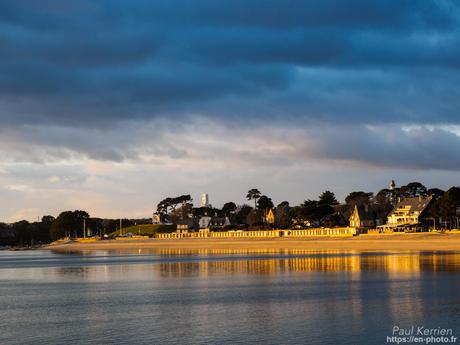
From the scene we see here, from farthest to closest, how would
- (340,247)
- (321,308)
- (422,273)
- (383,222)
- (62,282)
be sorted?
(383,222)
(340,247)
(62,282)
(422,273)
(321,308)

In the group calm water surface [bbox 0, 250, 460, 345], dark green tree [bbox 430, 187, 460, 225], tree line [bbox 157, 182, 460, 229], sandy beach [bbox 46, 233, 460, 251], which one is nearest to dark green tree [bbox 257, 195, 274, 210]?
tree line [bbox 157, 182, 460, 229]

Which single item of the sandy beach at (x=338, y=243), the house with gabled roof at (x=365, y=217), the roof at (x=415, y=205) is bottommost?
the sandy beach at (x=338, y=243)

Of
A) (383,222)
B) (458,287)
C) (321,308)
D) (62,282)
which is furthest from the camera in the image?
(383,222)

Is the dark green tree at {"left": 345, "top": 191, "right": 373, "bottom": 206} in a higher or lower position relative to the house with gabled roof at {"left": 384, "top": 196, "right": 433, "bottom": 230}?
higher

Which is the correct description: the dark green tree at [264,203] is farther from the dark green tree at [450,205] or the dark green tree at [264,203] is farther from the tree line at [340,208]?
the dark green tree at [450,205]

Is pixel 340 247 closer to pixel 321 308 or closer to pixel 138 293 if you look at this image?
pixel 138 293

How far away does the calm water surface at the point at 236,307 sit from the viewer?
28297 millimetres

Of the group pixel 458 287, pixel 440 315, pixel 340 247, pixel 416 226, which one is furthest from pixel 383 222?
pixel 440 315

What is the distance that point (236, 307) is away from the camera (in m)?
36.4

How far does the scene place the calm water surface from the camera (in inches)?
1114

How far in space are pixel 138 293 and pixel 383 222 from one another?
119 metres

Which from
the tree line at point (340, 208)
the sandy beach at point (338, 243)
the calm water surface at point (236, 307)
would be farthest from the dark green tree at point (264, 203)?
the calm water surface at point (236, 307)

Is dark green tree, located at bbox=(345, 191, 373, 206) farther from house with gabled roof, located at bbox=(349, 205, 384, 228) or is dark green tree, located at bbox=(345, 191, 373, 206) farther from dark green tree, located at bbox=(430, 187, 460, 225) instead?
dark green tree, located at bbox=(430, 187, 460, 225)

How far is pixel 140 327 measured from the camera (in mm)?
30547
